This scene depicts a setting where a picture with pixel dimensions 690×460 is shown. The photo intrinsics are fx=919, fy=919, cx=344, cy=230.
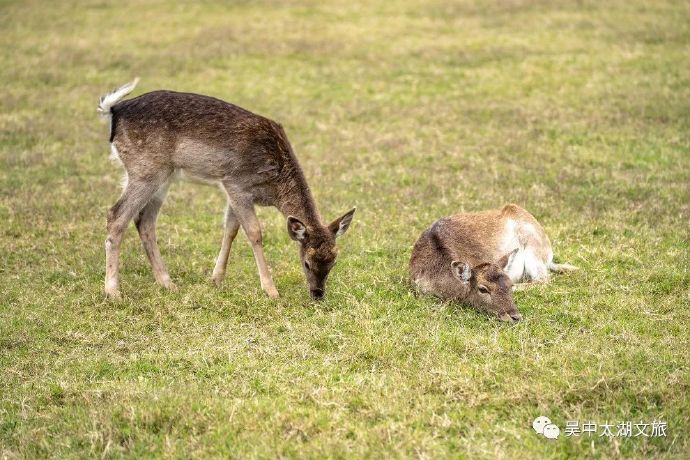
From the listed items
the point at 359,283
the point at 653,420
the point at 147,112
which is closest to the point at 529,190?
the point at 359,283

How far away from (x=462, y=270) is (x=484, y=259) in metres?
0.84

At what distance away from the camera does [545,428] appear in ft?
22.3

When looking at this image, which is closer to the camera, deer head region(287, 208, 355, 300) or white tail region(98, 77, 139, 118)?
deer head region(287, 208, 355, 300)

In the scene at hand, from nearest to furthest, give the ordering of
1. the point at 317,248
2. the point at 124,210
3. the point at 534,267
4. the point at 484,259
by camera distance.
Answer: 1. the point at 317,248
2. the point at 124,210
3. the point at 484,259
4. the point at 534,267

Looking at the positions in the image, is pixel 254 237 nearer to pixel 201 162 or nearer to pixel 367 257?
pixel 201 162

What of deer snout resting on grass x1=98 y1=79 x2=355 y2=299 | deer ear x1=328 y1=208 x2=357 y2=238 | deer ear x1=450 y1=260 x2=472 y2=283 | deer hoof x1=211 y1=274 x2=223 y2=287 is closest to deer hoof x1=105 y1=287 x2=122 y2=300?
deer snout resting on grass x1=98 y1=79 x2=355 y2=299

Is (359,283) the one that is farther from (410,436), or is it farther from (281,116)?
(281,116)

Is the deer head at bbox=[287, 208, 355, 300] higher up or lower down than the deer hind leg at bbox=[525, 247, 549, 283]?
higher up

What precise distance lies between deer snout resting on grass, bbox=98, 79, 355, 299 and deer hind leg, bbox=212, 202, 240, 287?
13 millimetres

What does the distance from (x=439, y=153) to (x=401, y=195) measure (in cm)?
227

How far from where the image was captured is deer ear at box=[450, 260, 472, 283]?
9.31 meters

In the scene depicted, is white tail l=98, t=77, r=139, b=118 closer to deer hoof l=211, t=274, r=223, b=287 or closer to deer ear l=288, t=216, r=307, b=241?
deer hoof l=211, t=274, r=223, b=287

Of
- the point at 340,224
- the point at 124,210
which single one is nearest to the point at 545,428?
the point at 340,224

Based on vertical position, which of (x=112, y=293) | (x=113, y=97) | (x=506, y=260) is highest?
(x=113, y=97)
